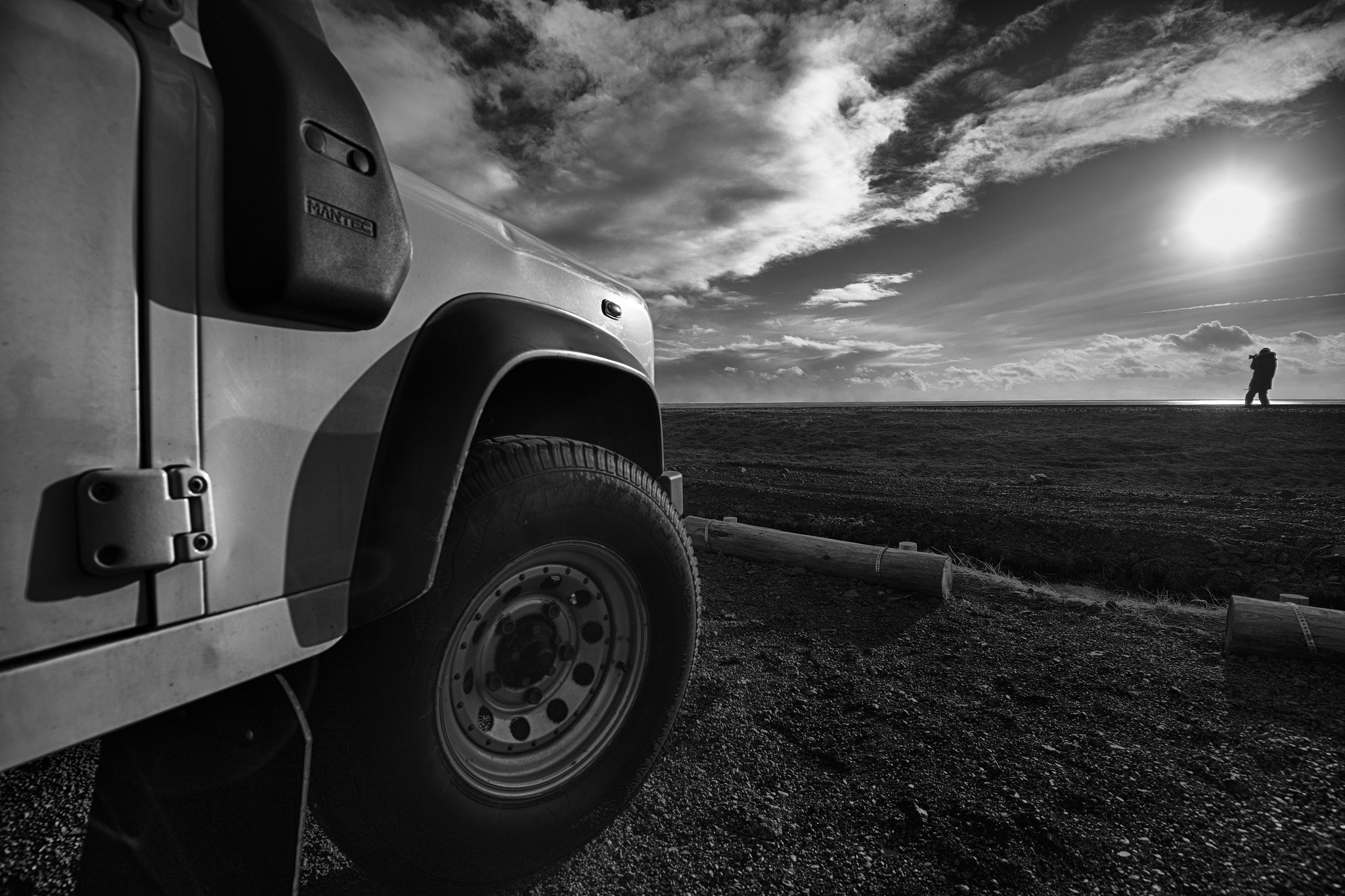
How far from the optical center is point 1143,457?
12.0m

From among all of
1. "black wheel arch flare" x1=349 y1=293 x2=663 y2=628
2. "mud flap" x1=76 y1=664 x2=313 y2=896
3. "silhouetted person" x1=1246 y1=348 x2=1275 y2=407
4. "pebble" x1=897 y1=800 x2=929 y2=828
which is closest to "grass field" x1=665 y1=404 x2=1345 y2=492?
"silhouetted person" x1=1246 y1=348 x2=1275 y2=407

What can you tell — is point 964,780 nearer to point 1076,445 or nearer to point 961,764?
point 961,764

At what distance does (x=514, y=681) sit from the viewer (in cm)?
186

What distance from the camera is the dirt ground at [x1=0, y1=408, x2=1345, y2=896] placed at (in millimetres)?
1871

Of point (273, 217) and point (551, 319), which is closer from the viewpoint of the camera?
point (273, 217)

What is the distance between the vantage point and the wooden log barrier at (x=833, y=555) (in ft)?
14.0

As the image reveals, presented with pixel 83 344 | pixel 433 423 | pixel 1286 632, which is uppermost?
pixel 83 344

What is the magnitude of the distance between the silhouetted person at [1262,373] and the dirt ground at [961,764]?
20.6m

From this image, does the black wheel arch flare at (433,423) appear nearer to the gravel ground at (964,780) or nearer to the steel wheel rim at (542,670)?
the steel wheel rim at (542,670)

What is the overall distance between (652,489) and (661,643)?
0.58m

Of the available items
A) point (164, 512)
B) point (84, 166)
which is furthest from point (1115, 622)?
point (84, 166)

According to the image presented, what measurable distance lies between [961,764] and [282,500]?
268 centimetres

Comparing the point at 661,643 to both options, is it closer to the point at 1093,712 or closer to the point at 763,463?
the point at 1093,712

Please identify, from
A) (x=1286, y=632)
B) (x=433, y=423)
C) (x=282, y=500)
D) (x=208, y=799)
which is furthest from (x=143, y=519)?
(x=1286, y=632)
